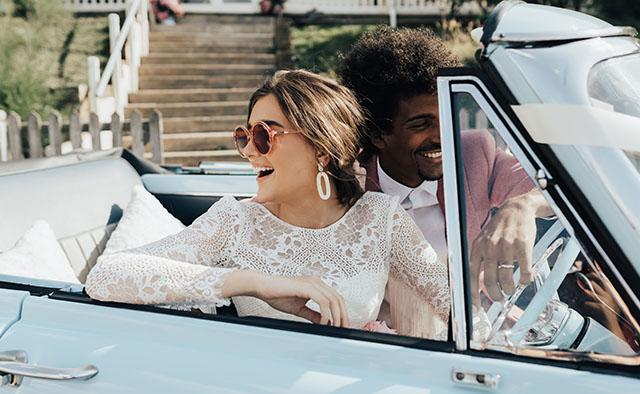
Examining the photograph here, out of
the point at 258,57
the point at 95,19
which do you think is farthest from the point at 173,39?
the point at 95,19

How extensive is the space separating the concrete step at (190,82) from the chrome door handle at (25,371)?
363 inches

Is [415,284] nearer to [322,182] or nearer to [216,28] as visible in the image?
[322,182]

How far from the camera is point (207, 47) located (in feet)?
37.6

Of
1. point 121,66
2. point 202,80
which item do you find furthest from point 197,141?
point 121,66

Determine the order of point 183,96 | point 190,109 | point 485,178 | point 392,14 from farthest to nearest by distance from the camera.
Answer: point 392,14 → point 183,96 → point 190,109 → point 485,178

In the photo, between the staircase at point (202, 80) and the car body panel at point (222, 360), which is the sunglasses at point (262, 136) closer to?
the car body panel at point (222, 360)

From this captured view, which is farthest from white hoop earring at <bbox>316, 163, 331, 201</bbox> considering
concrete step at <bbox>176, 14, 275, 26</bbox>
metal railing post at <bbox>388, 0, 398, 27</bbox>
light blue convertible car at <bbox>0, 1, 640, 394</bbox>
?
metal railing post at <bbox>388, 0, 398, 27</bbox>

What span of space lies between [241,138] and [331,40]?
11.2m

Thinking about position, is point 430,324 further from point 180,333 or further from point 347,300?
point 180,333

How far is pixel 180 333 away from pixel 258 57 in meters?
10.3

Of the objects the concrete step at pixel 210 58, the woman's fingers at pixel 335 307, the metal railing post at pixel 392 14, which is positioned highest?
the metal railing post at pixel 392 14

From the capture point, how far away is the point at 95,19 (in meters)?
13.2

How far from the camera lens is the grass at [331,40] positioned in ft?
35.0

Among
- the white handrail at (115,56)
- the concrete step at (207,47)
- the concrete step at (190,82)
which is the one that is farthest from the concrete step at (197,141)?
the concrete step at (207,47)
